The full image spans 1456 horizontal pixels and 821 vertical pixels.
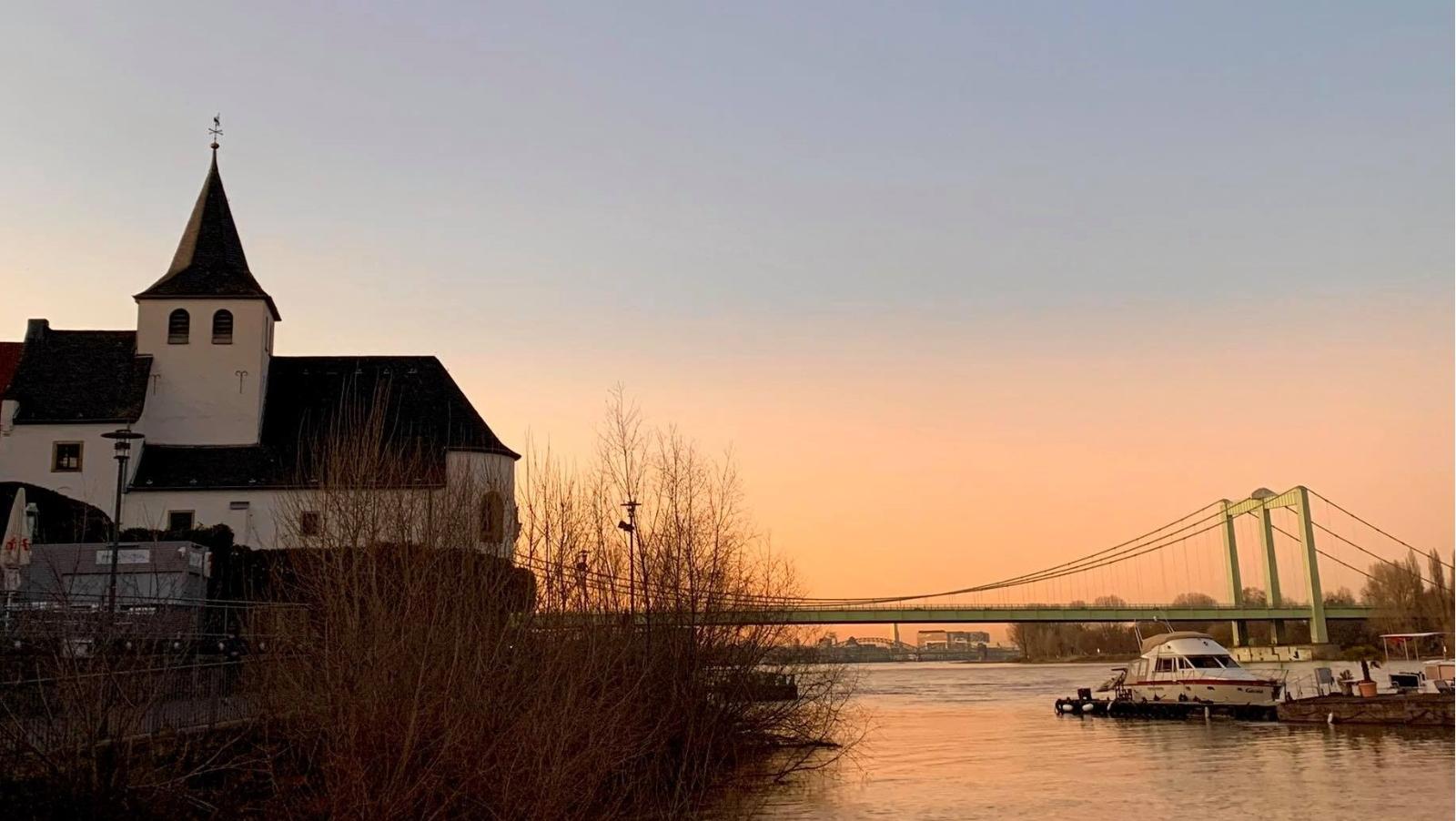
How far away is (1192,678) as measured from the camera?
4706 centimetres

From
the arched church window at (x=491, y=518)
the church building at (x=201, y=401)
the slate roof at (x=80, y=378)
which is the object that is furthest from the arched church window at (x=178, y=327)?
the arched church window at (x=491, y=518)

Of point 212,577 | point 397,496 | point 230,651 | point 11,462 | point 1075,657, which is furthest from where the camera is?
point 1075,657

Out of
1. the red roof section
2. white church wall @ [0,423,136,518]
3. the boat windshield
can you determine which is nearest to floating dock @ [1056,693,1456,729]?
the boat windshield

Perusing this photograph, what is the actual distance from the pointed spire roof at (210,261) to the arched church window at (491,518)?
3391cm

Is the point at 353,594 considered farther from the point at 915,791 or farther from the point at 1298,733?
the point at 1298,733

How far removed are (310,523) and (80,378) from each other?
1377 inches

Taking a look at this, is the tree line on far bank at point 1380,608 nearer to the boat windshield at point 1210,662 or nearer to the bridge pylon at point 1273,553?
the bridge pylon at point 1273,553

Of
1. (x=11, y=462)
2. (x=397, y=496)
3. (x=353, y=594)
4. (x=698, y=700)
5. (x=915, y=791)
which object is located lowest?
(x=915, y=791)

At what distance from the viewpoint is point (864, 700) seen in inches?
3019

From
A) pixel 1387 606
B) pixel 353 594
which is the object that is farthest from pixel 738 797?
pixel 1387 606

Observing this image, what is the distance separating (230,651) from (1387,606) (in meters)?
72.9

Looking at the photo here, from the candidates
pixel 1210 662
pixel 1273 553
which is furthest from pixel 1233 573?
pixel 1210 662

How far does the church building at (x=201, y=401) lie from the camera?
4691 centimetres

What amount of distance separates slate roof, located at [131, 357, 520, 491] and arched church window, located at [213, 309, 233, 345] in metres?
2.39
